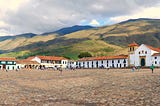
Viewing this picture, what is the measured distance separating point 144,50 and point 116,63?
1952 centimetres

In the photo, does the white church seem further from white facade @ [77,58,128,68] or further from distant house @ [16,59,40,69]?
distant house @ [16,59,40,69]

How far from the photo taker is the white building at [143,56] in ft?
398

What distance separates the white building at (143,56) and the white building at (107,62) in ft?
23.2

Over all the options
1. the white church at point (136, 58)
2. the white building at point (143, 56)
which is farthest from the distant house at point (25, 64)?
the white building at point (143, 56)

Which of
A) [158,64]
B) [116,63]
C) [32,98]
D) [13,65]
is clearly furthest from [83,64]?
[32,98]

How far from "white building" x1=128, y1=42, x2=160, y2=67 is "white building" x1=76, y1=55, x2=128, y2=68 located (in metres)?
7.08

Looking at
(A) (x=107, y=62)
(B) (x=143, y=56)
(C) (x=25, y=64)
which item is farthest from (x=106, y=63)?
(C) (x=25, y=64)

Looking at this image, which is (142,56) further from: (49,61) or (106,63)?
(49,61)

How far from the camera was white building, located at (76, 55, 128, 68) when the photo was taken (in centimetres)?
13750

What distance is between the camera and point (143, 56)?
411 ft

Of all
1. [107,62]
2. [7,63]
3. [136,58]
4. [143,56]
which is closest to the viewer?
[143,56]

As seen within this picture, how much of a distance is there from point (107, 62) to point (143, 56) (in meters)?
24.3

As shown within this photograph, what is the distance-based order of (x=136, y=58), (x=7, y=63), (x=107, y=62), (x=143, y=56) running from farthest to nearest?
1. (x=7, y=63)
2. (x=107, y=62)
3. (x=136, y=58)
4. (x=143, y=56)

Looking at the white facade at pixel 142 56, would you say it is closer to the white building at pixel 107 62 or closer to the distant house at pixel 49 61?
the white building at pixel 107 62
